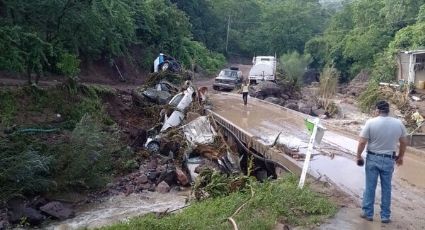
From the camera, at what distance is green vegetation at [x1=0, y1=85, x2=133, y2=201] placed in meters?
11.5

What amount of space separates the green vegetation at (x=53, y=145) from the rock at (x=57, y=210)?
2.22 feet

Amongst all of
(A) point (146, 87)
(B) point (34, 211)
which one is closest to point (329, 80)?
(A) point (146, 87)

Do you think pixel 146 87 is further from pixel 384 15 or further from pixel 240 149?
pixel 384 15

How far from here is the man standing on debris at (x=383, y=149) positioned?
7.25 m

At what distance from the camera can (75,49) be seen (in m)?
22.6

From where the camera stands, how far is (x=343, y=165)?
1173 centimetres

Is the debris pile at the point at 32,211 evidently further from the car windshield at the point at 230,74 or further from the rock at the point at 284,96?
the car windshield at the point at 230,74

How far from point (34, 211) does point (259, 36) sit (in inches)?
2715

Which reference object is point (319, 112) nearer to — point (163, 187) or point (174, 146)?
point (174, 146)

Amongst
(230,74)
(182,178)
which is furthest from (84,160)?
(230,74)

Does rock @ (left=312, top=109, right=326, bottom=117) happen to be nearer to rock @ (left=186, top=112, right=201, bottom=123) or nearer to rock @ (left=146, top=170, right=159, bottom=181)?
rock @ (left=186, top=112, right=201, bottom=123)

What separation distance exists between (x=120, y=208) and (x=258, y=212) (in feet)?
17.1

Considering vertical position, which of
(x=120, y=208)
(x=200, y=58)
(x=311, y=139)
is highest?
(x=200, y=58)

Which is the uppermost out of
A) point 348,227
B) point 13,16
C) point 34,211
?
point 13,16
